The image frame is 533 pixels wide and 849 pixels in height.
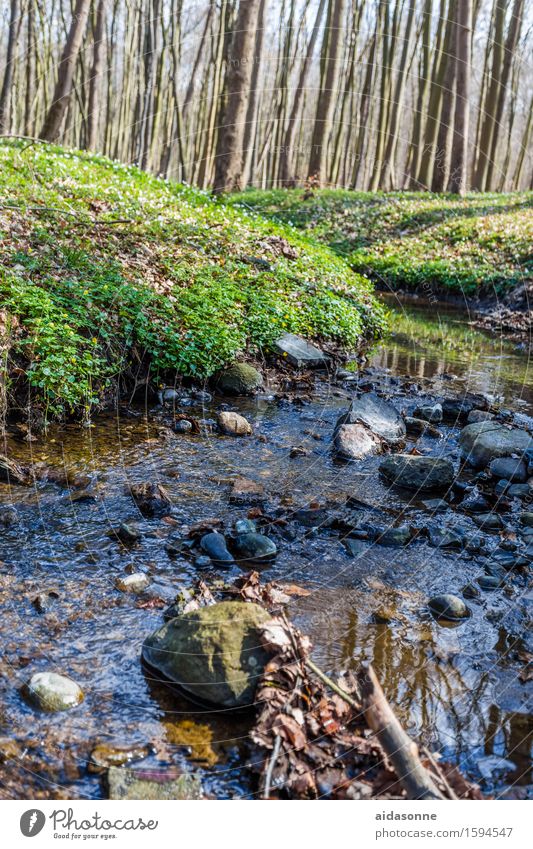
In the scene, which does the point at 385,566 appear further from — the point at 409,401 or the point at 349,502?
the point at 409,401

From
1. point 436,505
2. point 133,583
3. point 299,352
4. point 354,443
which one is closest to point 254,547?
point 133,583

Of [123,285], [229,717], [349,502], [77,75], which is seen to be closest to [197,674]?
[229,717]

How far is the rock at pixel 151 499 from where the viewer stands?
5.08m

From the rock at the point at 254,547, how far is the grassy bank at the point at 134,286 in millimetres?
2830

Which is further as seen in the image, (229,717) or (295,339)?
(295,339)

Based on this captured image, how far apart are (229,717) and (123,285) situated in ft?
20.2

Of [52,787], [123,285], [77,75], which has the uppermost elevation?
[77,75]

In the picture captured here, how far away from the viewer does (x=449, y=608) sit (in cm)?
394

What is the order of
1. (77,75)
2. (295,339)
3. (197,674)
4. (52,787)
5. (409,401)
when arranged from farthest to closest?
(77,75) → (295,339) → (409,401) → (197,674) → (52,787)

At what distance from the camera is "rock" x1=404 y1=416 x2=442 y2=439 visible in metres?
7.58

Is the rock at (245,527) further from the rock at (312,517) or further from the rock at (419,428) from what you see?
the rock at (419,428)

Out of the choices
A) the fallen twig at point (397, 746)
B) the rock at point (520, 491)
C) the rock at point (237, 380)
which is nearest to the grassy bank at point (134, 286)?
the rock at point (237, 380)

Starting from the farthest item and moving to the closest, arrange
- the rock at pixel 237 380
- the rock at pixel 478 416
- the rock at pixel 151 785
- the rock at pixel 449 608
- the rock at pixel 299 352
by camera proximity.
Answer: the rock at pixel 299 352, the rock at pixel 237 380, the rock at pixel 478 416, the rock at pixel 449 608, the rock at pixel 151 785

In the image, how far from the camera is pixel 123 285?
8.05 m
